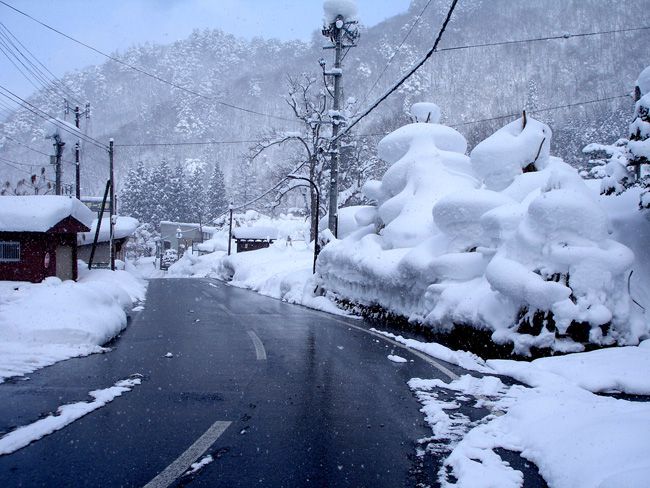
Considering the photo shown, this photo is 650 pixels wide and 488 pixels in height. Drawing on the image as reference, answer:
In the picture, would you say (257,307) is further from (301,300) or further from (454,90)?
(454,90)

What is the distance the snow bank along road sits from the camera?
3.56 metres

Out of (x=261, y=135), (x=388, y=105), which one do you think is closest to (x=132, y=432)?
(x=261, y=135)

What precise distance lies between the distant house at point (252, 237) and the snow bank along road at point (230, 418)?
48.1 m

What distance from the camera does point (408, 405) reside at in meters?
5.51

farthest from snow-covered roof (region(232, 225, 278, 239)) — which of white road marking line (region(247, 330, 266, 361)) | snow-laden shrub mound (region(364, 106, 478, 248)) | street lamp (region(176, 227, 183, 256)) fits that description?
white road marking line (region(247, 330, 266, 361))

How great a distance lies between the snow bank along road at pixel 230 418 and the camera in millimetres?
3564

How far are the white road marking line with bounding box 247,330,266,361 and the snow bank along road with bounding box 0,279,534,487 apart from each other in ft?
0.11

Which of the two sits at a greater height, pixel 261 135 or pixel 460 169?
pixel 261 135

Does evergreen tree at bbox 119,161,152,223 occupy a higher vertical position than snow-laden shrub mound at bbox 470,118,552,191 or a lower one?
higher

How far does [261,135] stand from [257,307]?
826 inches

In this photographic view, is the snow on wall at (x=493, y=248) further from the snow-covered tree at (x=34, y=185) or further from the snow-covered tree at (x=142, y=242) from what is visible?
the snow-covered tree at (x=142, y=242)

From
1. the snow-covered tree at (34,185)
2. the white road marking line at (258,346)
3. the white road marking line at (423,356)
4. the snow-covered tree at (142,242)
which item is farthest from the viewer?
the snow-covered tree at (142,242)

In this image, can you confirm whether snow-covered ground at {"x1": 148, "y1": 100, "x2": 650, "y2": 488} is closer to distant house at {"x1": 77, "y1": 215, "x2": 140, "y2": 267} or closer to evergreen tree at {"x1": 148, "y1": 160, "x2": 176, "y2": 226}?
distant house at {"x1": 77, "y1": 215, "x2": 140, "y2": 267}

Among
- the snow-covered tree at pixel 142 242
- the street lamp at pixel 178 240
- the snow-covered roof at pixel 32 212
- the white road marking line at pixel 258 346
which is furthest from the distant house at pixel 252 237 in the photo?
the white road marking line at pixel 258 346
